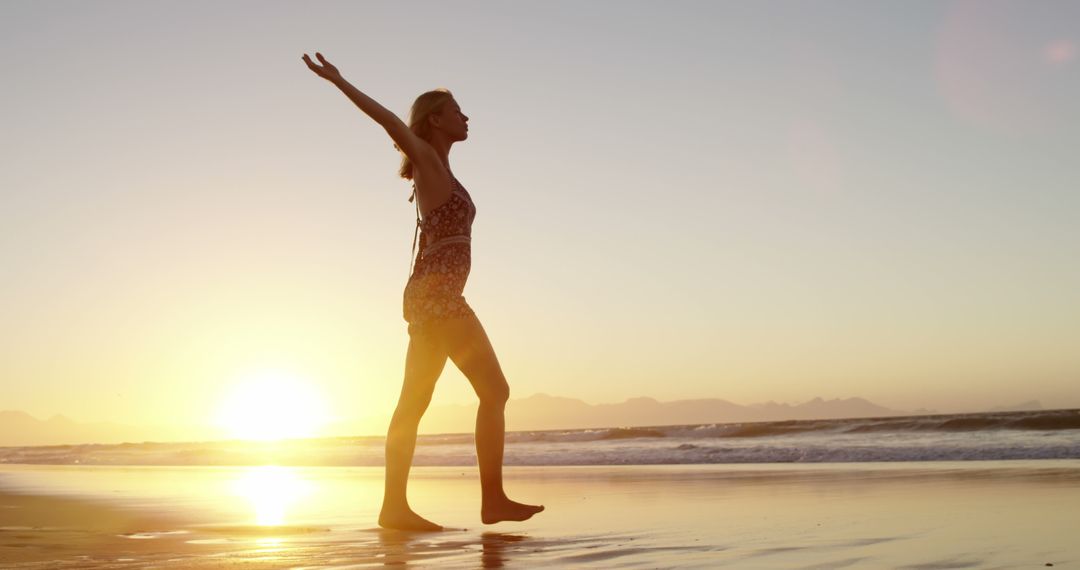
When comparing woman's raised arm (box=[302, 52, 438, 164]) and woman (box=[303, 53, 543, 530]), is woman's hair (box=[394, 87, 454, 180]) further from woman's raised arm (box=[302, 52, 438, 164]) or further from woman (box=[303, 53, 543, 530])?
woman's raised arm (box=[302, 52, 438, 164])

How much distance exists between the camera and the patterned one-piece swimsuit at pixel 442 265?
4.62 meters

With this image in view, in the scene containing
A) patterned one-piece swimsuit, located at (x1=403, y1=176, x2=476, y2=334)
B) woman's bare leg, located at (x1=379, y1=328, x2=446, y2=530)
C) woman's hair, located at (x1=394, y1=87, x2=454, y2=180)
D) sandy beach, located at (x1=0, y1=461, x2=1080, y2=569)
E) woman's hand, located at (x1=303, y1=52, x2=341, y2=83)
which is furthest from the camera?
woman's hair, located at (x1=394, y1=87, x2=454, y2=180)

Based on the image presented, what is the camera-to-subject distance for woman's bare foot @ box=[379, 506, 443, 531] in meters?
4.70

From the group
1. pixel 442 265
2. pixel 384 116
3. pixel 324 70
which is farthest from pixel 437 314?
pixel 324 70

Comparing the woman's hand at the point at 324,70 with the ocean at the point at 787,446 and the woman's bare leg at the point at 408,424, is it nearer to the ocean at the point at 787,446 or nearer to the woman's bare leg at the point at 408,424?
the woman's bare leg at the point at 408,424

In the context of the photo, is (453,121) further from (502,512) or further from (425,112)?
(502,512)

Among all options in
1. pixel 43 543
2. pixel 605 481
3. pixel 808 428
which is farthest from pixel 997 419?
pixel 43 543

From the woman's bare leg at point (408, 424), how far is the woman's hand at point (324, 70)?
1.29m

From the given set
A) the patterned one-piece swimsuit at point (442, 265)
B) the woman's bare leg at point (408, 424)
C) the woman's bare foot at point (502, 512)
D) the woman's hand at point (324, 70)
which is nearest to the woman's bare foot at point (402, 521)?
the woman's bare leg at point (408, 424)

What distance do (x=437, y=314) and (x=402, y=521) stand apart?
3.41 ft

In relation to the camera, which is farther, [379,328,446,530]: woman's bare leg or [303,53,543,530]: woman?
[379,328,446,530]: woman's bare leg

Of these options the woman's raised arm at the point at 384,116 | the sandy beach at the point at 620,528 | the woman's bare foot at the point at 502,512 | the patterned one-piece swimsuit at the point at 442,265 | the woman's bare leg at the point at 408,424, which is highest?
the woman's raised arm at the point at 384,116

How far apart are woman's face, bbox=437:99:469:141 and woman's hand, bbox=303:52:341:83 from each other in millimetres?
649

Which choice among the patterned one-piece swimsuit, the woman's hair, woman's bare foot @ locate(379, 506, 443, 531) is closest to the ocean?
woman's bare foot @ locate(379, 506, 443, 531)
